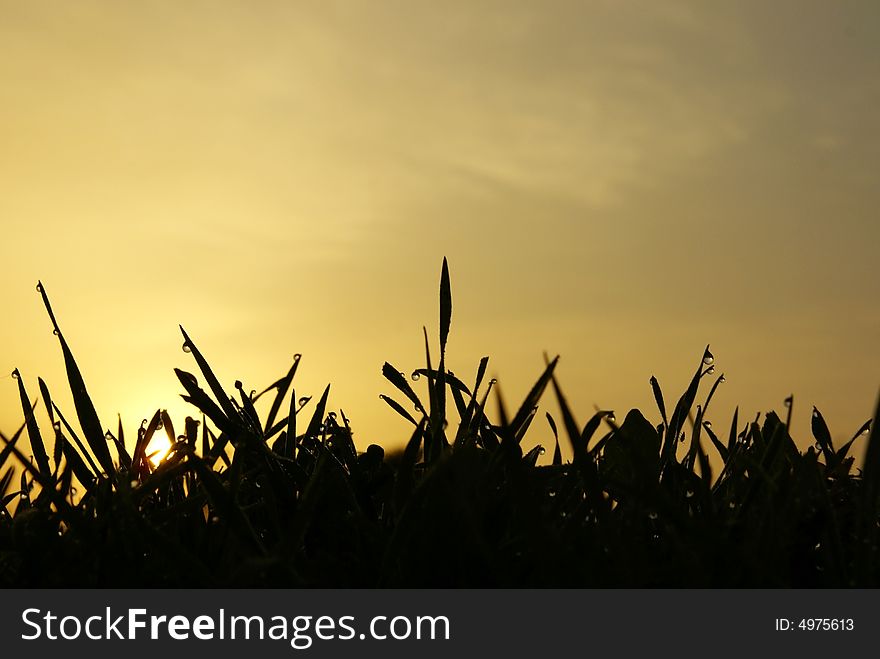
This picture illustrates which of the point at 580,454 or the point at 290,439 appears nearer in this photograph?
the point at 580,454

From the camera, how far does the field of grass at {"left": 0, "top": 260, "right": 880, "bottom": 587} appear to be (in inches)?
55.2

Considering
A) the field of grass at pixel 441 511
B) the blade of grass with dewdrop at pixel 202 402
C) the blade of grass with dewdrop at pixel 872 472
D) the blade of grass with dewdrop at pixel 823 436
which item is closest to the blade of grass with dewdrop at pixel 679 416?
the field of grass at pixel 441 511

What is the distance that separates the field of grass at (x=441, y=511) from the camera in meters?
1.40

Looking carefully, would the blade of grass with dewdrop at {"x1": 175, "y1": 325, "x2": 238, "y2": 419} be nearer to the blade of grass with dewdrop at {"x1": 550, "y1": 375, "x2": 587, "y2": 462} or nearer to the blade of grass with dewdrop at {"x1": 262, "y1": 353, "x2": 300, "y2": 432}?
the blade of grass with dewdrop at {"x1": 262, "y1": 353, "x2": 300, "y2": 432}

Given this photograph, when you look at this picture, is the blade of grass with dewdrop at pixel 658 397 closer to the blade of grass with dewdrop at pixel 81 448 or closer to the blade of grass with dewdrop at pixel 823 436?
the blade of grass with dewdrop at pixel 823 436

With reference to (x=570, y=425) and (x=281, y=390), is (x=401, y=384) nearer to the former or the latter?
(x=281, y=390)

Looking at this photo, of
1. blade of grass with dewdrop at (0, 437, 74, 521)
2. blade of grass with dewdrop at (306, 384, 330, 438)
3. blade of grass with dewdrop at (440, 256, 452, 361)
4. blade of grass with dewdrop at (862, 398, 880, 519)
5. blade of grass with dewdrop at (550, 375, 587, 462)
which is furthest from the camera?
blade of grass with dewdrop at (306, 384, 330, 438)

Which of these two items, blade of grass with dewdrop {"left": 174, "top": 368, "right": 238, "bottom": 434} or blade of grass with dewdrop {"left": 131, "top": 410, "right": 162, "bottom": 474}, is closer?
blade of grass with dewdrop {"left": 174, "top": 368, "right": 238, "bottom": 434}

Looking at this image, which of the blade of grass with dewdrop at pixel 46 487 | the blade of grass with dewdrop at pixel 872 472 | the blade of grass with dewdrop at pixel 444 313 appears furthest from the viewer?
the blade of grass with dewdrop at pixel 444 313

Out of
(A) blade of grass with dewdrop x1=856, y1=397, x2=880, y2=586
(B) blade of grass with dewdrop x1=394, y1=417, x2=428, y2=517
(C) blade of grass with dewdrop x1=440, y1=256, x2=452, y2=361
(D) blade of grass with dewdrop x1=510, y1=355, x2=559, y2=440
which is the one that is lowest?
(A) blade of grass with dewdrop x1=856, y1=397, x2=880, y2=586

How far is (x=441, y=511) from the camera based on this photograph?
1492 mm

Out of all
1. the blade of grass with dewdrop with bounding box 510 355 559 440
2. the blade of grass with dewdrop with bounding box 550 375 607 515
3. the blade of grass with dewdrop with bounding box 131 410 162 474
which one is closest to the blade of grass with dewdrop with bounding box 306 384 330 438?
the blade of grass with dewdrop with bounding box 131 410 162 474

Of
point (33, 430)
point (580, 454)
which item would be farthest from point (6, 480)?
point (580, 454)
